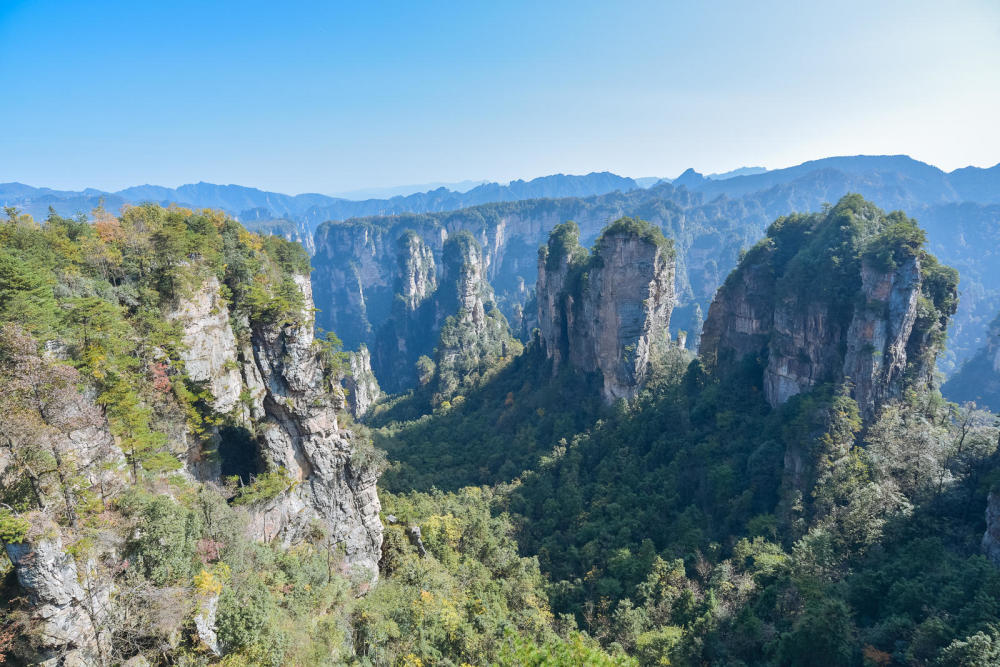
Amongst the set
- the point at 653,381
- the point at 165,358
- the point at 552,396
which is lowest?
the point at 552,396

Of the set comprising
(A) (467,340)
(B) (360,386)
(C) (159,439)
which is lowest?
(B) (360,386)

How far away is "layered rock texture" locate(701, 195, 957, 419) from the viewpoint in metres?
31.7

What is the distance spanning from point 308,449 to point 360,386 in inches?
2590

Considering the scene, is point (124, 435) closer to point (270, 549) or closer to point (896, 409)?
point (270, 549)

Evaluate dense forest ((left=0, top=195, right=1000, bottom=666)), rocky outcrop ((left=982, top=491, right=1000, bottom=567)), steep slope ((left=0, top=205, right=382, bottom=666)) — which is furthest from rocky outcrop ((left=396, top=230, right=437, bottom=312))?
rocky outcrop ((left=982, top=491, right=1000, bottom=567))

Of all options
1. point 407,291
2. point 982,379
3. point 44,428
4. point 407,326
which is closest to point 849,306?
point 44,428

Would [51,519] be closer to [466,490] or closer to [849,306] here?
[466,490]

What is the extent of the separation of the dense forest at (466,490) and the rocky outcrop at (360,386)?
42.7 meters

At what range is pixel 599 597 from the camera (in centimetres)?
2833

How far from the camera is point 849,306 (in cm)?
3419

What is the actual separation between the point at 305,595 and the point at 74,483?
8.90m

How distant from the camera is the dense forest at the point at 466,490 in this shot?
1262 centimetres

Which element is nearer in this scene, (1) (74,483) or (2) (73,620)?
(2) (73,620)

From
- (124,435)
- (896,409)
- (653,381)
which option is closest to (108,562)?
(124,435)
